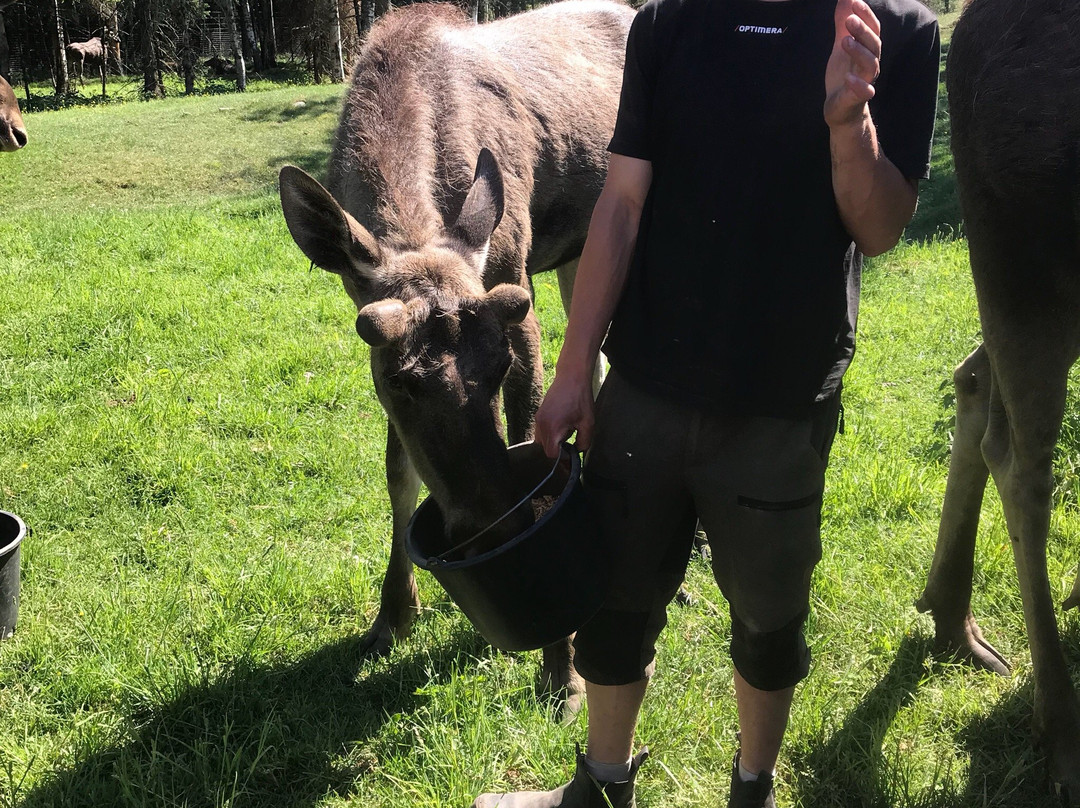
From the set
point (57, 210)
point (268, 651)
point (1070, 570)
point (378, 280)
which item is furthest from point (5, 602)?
point (57, 210)

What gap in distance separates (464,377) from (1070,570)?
2955mm

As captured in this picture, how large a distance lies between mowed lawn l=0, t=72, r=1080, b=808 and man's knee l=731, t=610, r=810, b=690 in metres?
0.68

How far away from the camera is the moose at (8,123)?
5.48m

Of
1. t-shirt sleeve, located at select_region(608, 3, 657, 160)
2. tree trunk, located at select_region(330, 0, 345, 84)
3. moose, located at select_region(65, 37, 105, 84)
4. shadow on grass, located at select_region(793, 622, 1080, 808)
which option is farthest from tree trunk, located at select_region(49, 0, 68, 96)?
shadow on grass, located at select_region(793, 622, 1080, 808)

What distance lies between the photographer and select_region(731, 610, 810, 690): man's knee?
2.42 meters

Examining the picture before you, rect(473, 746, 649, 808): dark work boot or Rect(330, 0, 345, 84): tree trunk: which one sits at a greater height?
Rect(330, 0, 345, 84): tree trunk

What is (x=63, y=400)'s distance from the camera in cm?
577

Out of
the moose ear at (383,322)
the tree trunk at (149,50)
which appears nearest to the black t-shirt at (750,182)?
the moose ear at (383,322)

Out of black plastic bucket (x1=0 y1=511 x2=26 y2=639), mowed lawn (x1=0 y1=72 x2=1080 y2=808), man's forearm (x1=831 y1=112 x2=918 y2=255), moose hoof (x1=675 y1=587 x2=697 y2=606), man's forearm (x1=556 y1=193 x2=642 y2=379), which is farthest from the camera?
moose hoof (x1=675 y1=587 x2=697 y2=606)

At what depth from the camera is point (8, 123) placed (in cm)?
552

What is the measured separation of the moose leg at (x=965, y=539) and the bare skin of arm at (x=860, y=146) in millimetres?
1516

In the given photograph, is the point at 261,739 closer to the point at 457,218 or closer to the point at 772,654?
the point at 772,654

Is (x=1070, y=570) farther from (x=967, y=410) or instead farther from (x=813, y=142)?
(x=813, y=142)

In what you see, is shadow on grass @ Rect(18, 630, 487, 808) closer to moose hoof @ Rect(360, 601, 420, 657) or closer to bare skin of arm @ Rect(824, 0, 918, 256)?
moose hoof @ Rect(360, 601, 420, 657)
